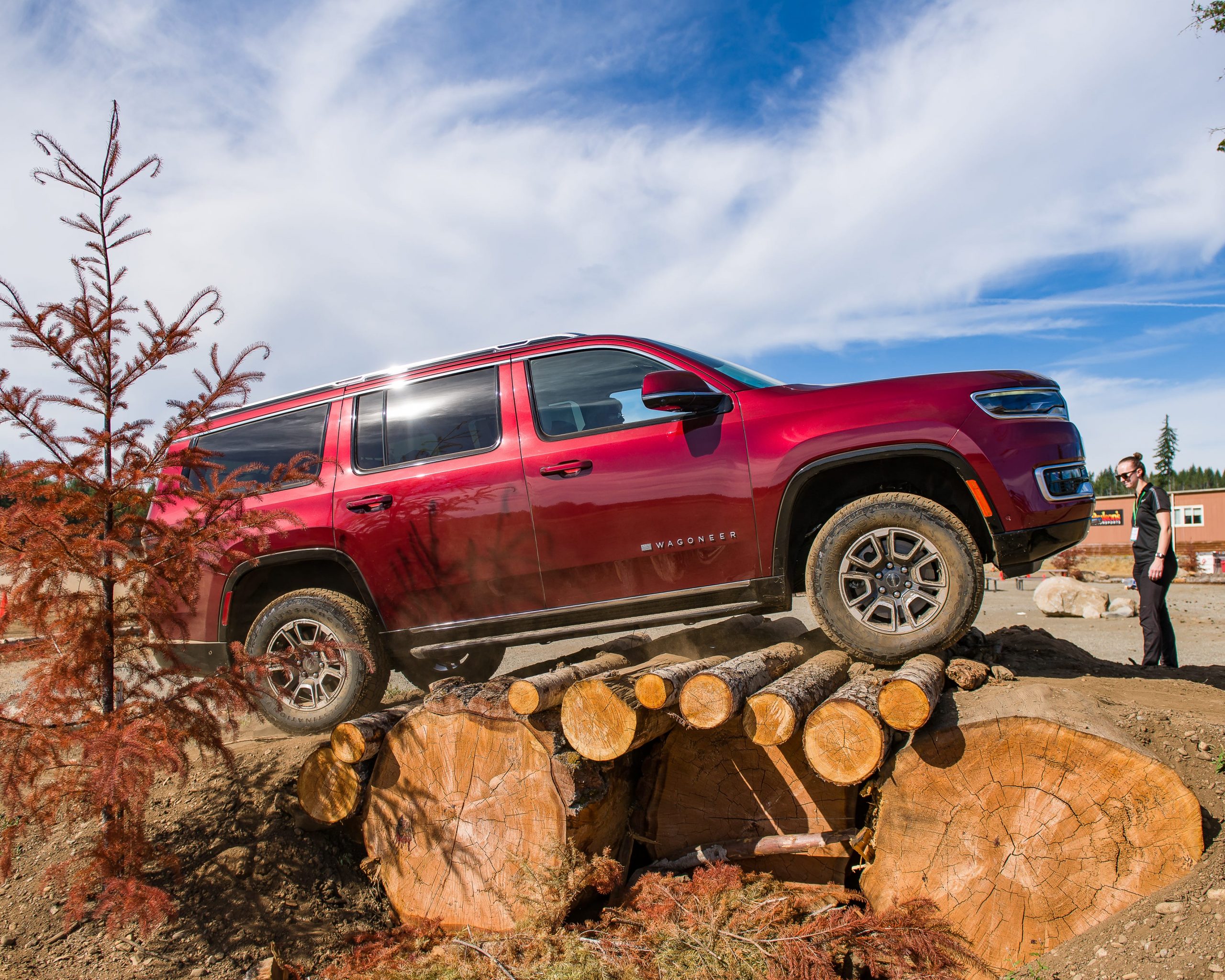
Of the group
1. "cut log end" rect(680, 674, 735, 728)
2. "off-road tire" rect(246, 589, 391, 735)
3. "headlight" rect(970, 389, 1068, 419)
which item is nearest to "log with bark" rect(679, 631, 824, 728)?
"cut log end" rect(680, 674, 735, 728)

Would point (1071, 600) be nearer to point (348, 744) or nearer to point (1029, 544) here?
point (1029, 544)

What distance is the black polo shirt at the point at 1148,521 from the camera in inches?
241

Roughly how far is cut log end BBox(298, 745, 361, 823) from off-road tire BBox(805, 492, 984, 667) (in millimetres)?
2384

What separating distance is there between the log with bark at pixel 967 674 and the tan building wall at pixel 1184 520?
1278 inches

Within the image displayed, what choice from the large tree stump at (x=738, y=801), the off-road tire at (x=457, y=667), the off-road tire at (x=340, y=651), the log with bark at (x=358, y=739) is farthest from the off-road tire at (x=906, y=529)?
the off-road tire at (x=340, y=651)

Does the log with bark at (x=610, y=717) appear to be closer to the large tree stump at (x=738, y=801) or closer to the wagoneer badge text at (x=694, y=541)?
the large tree stump at (x=738, y=801)

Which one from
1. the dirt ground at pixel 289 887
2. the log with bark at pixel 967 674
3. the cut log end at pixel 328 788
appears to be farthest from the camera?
the cut log end at pixel 328 788

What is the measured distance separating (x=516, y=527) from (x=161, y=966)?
7.94 feet

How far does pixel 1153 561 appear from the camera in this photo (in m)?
6.06

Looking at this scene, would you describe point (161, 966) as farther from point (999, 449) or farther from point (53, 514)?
point (999, 449)

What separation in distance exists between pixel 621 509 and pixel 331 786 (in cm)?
198

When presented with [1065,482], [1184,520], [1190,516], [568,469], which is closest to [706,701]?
[568,469]

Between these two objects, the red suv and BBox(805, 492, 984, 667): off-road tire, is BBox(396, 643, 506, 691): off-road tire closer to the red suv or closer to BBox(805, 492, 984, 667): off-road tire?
the red suv

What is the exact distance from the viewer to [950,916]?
115 inches
